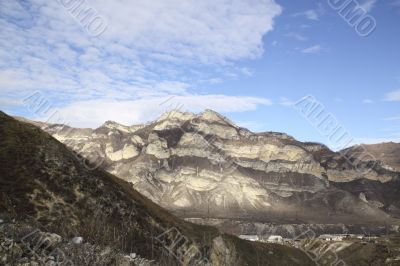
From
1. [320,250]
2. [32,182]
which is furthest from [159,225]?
[320,250]

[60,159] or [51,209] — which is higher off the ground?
[60,159]

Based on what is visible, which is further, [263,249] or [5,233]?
[263,249]

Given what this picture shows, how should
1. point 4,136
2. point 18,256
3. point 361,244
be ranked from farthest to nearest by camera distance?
point 361,244 → point 4,136 → point 18,256

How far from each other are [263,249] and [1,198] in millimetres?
106881

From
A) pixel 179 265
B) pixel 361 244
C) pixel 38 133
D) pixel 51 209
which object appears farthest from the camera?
pixel 361 244

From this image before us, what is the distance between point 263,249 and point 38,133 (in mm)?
90924

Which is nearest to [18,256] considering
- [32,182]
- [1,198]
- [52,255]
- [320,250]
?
[52,255]

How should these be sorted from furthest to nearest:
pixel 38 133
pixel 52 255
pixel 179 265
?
1. pixel 38 133
2. pixel 179 265
3. pixel 52 255

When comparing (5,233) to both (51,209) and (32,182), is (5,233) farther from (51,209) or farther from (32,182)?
(32,182)

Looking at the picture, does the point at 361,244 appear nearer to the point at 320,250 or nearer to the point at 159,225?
the point at 320,250

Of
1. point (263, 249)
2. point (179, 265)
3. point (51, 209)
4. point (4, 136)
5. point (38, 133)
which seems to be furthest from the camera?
point (263, 249)

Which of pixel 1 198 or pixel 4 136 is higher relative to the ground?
pixel 4 136

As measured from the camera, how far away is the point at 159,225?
78.6 m

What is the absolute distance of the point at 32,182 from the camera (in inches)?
2350
